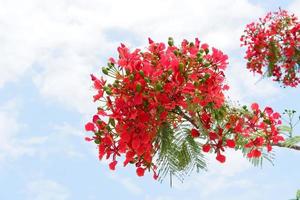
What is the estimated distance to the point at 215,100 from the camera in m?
3.53

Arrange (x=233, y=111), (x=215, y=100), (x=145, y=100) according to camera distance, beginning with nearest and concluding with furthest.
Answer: (x=145, y=100), (x=215, y=100), (x=233, y=111)

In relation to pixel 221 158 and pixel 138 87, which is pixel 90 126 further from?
pixel 221 158

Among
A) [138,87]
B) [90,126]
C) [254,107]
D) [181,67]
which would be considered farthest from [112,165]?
[254,107]

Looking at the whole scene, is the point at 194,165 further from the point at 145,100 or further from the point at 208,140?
the point at 145,100

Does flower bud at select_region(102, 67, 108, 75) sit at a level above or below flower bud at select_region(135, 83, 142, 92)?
above

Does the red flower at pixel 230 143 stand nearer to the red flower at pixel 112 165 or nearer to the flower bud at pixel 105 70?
the red flower at pixel 112 165

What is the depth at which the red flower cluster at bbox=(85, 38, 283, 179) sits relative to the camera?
3.28 meters

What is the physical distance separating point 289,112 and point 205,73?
79.2 inches

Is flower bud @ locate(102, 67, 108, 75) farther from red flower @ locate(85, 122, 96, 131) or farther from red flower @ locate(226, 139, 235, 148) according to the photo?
red flower @ locate(226, 139, 235, 148)

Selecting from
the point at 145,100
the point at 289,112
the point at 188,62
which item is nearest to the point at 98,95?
the point at 145,100

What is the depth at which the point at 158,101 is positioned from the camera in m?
3.29

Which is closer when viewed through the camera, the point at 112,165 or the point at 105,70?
the point at 105,70

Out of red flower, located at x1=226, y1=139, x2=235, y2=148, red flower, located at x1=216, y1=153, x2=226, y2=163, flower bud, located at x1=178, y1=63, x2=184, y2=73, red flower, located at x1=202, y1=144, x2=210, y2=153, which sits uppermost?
flower bud, located at x1=178, y1=63, x2=184, y2=73

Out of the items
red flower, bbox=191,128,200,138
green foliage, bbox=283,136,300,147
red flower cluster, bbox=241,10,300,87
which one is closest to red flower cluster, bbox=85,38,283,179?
red flower, bbox=191,128,200,138
